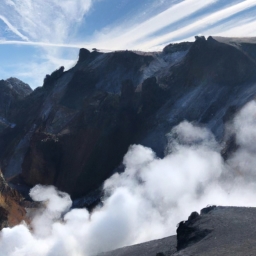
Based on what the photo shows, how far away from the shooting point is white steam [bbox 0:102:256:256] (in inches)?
778

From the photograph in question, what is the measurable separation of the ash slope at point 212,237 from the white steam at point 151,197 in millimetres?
3492

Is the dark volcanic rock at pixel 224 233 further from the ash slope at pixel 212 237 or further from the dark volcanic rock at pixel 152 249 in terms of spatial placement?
the dark volcanic rock at pixel 152 249

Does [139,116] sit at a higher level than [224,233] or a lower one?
higher

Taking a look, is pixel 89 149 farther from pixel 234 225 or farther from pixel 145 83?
pixel 234 225

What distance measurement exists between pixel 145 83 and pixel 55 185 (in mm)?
13200

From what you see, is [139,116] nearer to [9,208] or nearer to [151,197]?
[151,197]

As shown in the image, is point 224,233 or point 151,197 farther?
point 151,197

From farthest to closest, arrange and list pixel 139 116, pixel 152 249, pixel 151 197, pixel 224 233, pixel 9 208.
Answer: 1. pixel 139 116
2. pixel 151 197
3. pixel 9 208
4. pixel 152 249
5. pixel 224 233

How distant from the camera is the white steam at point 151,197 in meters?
19.8

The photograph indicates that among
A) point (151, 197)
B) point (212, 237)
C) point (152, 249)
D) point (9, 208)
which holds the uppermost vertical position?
point (9, 208)

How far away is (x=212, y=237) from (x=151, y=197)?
13.0 metres

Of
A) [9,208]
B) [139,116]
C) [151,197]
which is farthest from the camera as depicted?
[139,116]

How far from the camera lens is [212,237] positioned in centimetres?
1321

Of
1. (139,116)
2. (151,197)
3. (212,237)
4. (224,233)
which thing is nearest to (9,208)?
(151,197)
